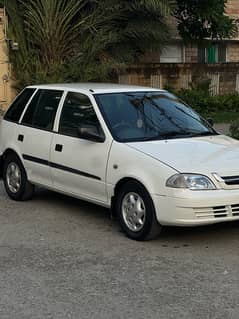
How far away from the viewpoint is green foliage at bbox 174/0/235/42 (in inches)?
762

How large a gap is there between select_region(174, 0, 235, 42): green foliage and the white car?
11396 millimetres

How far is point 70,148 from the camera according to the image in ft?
25.6

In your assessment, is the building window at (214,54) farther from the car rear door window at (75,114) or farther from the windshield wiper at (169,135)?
the windshield wiper at (169,135)

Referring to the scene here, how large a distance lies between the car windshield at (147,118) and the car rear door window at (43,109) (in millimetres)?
782

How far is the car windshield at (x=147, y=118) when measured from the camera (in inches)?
295

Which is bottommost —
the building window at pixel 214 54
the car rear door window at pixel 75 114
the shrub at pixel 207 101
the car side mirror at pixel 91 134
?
the shrub at pixel 207 101

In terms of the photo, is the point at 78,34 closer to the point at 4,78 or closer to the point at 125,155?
the point at 4,78

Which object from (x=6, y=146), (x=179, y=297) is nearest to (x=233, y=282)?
(x=179, y=297)

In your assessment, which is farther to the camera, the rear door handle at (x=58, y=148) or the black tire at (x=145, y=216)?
the rear door handle at (x=58, y=148)

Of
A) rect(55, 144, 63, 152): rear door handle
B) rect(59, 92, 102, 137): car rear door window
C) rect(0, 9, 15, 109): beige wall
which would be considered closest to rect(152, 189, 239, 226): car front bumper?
rect(59, 92, 102, 137): car rear door window

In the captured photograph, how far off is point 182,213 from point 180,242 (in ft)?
1.72

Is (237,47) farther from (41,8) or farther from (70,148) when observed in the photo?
(70,148)

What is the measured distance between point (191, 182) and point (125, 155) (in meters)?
0.85

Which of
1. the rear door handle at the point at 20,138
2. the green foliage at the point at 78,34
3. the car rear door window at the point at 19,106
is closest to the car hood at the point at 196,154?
the rear door handle at the point at 20,138
